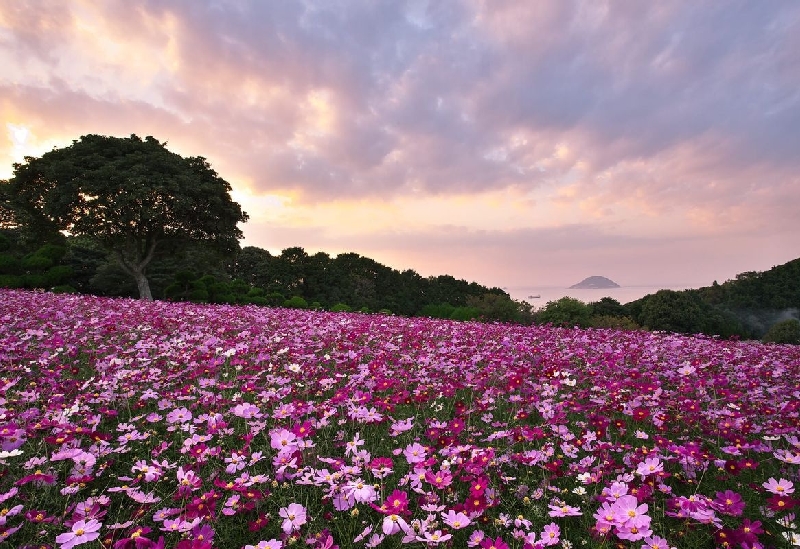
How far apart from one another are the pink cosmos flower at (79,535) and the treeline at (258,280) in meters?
16.4

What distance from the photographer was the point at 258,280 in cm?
3803

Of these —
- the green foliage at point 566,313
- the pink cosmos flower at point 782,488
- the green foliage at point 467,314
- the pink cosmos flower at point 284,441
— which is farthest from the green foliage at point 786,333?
the pink cosmos flower at point 284,441

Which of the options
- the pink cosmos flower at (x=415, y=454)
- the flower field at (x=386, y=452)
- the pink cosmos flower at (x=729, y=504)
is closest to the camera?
the pink cosmos flower at (x=729, y=504)

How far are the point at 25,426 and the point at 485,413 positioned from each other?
3931mm

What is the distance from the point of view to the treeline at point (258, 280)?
2277 cm

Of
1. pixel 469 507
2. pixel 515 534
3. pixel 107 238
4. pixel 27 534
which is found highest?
pixel 107 238

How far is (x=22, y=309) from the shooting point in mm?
9805

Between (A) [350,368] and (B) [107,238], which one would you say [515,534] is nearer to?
(A) [350,368]

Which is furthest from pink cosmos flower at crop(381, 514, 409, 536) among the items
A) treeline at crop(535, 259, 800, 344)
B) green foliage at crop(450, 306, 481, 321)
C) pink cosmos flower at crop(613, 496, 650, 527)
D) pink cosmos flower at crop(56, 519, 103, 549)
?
green foliage at crop(450, 306, 481, 321)

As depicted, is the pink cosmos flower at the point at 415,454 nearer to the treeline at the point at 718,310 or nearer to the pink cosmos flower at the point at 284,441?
the pink cosmos flower at the point at 284,441

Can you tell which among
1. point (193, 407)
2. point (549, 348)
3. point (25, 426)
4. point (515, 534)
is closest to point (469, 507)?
point (515, 534)

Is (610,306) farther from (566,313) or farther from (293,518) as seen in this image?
(293,518)

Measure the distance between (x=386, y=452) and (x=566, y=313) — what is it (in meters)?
18.0

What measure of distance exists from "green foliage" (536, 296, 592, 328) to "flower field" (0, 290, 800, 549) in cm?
1224
